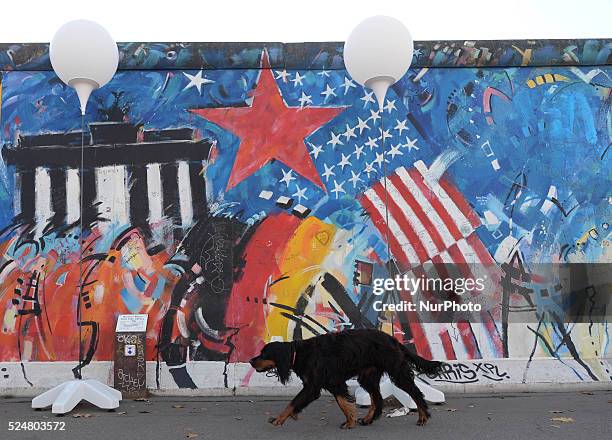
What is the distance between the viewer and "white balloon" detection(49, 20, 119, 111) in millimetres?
6363

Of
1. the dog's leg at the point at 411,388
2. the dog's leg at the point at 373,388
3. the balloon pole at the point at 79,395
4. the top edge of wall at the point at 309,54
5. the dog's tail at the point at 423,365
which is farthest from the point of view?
the top edge of wall at the point at 309,54

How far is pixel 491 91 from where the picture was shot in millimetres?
7832

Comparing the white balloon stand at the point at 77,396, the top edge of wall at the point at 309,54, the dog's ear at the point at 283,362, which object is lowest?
the white balloon stand at the point at 77,396

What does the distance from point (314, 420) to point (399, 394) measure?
3.15 feet

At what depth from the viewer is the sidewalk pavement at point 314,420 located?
538 cm

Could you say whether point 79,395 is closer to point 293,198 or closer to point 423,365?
point 293,198

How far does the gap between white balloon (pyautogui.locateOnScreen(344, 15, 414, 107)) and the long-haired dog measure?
108 inches

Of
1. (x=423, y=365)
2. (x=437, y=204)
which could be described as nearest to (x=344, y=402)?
(x=423, y=365)

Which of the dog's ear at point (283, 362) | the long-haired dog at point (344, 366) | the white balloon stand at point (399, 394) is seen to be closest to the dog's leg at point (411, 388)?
the long-haired dog at point (344, 366)

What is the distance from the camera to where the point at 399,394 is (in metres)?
6.37

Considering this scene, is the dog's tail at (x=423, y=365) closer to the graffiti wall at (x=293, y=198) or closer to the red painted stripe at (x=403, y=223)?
the graffiti wall at (x=293, y=198)

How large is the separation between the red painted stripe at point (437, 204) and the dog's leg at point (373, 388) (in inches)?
97.7

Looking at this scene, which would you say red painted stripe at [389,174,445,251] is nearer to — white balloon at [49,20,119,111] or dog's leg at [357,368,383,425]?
dog's leg at [357,368,383,425]

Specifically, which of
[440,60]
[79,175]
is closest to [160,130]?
[79,175]
